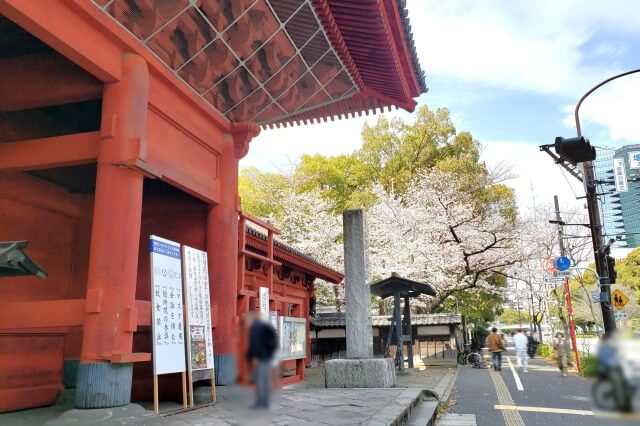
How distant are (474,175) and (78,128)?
70.6 ft

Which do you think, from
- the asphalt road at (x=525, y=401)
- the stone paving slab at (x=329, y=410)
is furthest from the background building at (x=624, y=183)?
the asphalt road at (x=525, y=401)

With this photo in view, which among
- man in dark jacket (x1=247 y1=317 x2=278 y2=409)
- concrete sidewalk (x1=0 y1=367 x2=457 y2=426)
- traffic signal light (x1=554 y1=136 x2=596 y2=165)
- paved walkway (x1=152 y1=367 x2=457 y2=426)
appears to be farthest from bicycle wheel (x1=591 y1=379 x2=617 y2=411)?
paved walkway (x1=152 y1=367 x2=457 y2=426)

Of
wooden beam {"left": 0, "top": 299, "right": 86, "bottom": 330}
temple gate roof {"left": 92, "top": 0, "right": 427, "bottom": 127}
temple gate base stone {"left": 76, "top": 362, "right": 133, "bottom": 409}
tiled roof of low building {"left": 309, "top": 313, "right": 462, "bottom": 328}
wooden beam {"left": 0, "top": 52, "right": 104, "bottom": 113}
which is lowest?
temple gate base stone {"left": 76, "top": 362, "right": 133, "bottom": 409}

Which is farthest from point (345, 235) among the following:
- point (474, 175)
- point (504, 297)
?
point (504, 297)

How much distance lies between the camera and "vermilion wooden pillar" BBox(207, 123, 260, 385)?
7738mm

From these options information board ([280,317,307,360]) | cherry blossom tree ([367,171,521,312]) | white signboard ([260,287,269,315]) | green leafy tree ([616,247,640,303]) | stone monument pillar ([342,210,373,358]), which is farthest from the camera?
cherry blossom tree ([367,171,521,312])

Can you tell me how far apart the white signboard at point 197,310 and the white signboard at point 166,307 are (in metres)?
0.11

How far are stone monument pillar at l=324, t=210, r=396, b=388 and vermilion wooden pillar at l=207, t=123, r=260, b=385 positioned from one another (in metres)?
2.56

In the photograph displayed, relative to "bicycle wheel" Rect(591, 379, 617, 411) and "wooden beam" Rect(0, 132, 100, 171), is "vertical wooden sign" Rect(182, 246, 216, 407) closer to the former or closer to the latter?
"wooden beam" Rect(0, 132, 100, 171)

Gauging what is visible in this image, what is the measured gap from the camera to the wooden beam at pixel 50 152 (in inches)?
234

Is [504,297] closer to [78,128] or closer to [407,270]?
[407,270]

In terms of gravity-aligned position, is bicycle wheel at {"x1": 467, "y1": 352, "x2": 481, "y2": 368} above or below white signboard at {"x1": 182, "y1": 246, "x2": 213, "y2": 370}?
below

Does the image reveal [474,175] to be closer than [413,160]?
Yes

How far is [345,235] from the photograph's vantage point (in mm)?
10109
